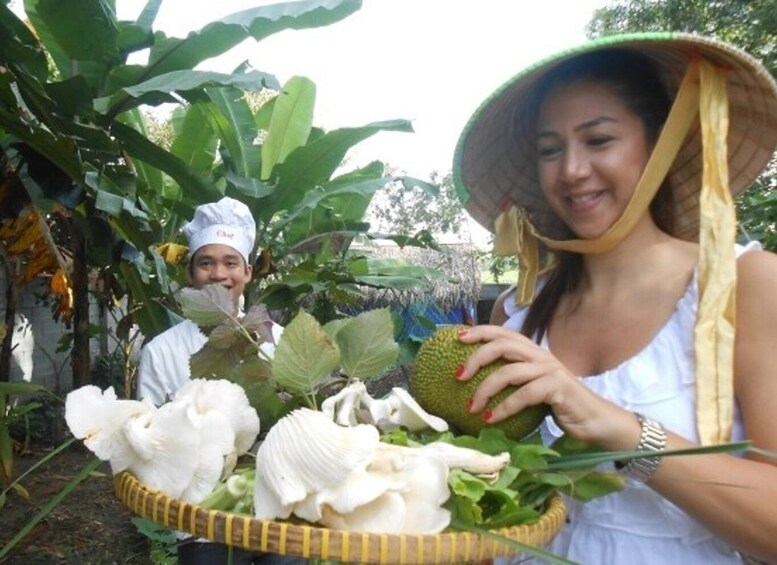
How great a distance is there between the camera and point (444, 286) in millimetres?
8297

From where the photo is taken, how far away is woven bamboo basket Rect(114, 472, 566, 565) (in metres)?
0.51

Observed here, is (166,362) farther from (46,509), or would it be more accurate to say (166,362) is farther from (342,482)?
(342,482)

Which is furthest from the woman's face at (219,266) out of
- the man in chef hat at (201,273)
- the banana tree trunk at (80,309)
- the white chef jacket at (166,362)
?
the banana tree trunk at (80,309)

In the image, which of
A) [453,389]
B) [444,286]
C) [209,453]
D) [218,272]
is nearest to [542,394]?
[453,389]

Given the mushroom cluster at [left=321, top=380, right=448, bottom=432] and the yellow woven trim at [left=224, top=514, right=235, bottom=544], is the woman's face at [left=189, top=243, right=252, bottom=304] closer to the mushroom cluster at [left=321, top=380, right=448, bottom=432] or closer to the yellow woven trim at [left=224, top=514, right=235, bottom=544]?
the mushroom cluster at [left=321, top=380, right=448, bottom=432]

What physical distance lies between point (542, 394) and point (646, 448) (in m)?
0.13

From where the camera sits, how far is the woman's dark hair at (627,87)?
0.93 metres

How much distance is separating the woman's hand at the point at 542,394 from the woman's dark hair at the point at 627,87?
0.31 metres

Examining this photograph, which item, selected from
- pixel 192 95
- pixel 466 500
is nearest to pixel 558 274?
pixel 466 500

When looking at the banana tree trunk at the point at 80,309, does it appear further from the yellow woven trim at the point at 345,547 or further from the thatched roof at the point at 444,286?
the thatched roof at the point at 444,286

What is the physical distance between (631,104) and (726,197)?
163 millimetres

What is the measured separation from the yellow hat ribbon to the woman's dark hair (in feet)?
0.12

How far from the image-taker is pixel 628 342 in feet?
3.00

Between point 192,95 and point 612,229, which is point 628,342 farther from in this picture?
point 192,95
